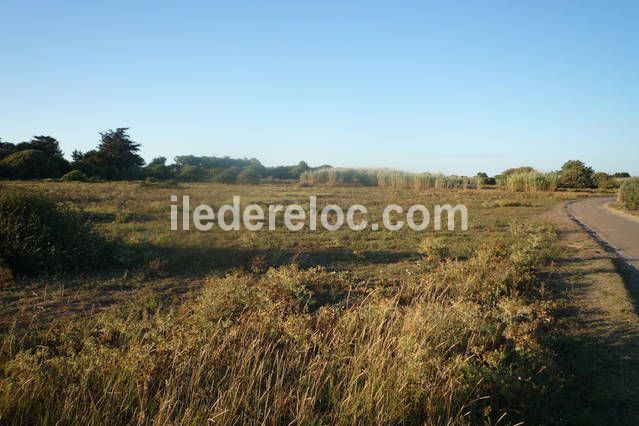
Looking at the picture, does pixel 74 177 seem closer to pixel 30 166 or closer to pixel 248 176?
pixel 30 166

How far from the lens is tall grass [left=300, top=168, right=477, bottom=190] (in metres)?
50.5

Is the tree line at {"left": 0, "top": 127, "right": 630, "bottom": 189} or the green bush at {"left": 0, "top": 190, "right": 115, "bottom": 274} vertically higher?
the tree line at {"left": 0, "top": 127, "right": 630, "bottom": 189}

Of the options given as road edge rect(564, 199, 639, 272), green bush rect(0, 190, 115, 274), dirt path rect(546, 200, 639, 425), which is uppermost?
green bush rect(0, 190, 115, 274)

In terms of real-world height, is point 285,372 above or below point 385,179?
below

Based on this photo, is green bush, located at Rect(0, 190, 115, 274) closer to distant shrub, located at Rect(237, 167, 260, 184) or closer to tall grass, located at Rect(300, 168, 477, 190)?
distant shrub, located at Rect(237, 167, 260, 184)

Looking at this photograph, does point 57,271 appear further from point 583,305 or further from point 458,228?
point 458,228

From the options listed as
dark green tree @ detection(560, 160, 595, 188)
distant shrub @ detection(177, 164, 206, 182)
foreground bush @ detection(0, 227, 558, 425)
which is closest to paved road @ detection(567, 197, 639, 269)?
foreground bush @ detection(0, 227, 558, 425)

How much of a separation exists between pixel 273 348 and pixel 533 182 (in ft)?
155

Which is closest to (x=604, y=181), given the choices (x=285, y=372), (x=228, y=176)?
(x=228, y=176)

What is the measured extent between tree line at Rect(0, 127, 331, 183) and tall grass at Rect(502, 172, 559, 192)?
3032cm

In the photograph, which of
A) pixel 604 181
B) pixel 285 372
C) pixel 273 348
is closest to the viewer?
pixel 285 372

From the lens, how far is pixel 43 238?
809 cm

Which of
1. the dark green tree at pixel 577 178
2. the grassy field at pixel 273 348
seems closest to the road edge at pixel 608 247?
the grassy field at pixel 273 348

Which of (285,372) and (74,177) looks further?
(74,177)
